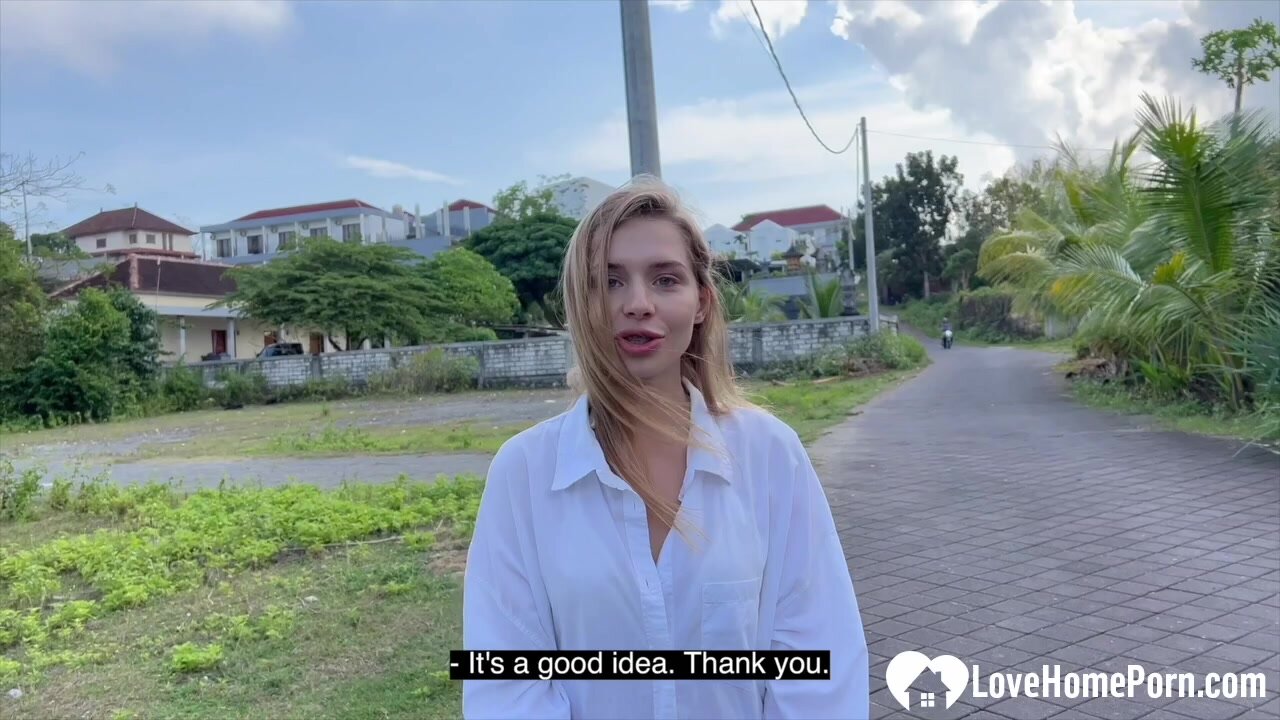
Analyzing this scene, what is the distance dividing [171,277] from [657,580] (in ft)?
149

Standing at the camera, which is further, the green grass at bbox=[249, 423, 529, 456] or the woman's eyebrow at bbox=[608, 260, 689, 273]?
the green grass at bbox=[249, 423, 529, 456]

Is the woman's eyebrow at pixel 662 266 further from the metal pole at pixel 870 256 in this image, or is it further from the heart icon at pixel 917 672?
the metal pole at pixel 870 256

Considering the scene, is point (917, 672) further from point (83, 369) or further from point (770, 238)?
point (770, 238)

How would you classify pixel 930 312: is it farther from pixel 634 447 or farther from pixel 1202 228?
pixel 634 447

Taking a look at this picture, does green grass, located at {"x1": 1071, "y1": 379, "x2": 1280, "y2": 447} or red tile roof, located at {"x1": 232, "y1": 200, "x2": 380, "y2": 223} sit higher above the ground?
red tile roof, located at {"x1": 232, "y1": 200, "x2": 380, "y2": 223}

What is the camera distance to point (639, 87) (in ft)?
15.9

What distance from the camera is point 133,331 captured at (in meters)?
26.5

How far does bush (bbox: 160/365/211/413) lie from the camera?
26516mm

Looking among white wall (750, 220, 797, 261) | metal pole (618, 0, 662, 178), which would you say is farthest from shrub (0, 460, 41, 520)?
white wall (750, 220, 797, 261)

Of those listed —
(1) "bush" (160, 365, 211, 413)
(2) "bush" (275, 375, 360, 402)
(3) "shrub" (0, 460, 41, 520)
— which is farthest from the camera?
(2) "bush" (275, 375, 360, 402)

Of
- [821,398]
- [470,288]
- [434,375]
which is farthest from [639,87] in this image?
[470,288]

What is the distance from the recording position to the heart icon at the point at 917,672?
361 centimetres

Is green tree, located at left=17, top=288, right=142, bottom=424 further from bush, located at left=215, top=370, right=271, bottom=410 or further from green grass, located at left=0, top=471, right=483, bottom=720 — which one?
green grass, located at left=0, top=471, right=483, bottom=720

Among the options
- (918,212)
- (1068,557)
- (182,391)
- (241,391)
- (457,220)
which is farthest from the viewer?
(457,220)
